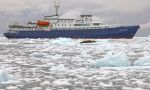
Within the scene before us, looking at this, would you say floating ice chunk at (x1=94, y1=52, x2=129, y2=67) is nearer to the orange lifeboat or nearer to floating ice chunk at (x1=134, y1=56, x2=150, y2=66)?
floating ice chunk at (x1=134, y1=56, x2=150, y2=66)

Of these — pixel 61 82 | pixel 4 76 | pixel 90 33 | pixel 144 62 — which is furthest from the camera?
pixel 90 33

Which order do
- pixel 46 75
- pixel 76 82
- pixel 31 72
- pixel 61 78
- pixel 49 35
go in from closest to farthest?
pixel 76 82, pixel 61 78, pixel 46 75, pixel 31 72, pixel 49 35

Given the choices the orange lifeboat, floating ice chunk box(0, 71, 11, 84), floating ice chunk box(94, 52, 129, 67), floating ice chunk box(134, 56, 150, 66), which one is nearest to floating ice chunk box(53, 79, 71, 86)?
floating ice chunk box(0, 71, 11, 84)

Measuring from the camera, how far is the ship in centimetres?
8463

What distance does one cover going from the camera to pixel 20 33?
92062 millimetres

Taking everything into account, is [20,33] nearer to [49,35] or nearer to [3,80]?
[49,35]

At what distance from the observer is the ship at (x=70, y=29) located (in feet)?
278

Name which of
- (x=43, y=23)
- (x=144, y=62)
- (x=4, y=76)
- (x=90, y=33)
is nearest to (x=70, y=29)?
(x=90, y=33)

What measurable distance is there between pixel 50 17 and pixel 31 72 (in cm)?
7778

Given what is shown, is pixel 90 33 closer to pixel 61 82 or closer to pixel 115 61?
pixel 115 61

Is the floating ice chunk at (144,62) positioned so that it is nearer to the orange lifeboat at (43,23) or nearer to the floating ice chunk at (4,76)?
the floating ice chunk at (4,76)

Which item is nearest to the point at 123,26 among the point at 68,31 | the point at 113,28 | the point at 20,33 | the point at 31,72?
the point at 113,28

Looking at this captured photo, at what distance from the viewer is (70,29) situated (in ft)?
285

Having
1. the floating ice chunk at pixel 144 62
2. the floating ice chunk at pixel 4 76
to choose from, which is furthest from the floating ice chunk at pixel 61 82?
the floating ice chunk at pixel 144 62
